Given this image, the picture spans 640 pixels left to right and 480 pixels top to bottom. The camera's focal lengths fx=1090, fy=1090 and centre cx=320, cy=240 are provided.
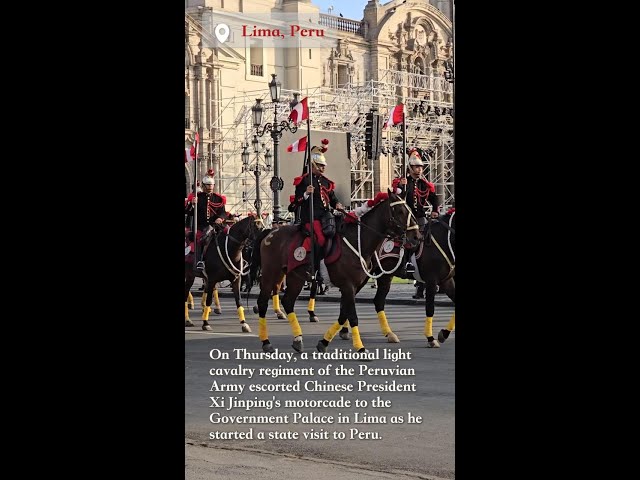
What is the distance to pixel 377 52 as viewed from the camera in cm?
2367

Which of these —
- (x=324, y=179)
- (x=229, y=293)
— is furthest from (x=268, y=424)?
(x=229, y=293)

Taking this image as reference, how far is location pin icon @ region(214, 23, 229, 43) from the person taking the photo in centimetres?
995

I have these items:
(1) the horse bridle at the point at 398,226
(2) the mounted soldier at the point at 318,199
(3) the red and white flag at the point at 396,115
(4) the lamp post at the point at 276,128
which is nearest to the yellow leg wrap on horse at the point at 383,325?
(1) the horse bridle at the point at 398,226

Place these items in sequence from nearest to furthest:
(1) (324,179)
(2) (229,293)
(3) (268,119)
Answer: (1) (324,179) → (2) (229,293) → (3) (268,119)

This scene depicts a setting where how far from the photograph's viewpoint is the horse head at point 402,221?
13.2m

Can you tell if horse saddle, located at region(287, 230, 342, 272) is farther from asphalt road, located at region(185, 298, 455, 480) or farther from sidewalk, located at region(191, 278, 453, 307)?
sidewalk, located at region(191, 278, 453, 307)

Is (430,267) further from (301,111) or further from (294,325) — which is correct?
(301,111)

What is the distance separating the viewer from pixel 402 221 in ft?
43.3

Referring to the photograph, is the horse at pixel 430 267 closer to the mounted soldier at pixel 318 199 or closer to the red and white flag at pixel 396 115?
the mounted soldier at pixel 318 199

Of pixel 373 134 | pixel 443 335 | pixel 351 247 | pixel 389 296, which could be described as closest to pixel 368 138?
pixel 373 134

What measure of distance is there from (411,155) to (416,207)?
2.74ft

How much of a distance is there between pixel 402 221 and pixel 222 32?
3.97 m

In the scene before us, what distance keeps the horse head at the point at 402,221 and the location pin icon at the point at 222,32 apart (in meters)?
3.72
